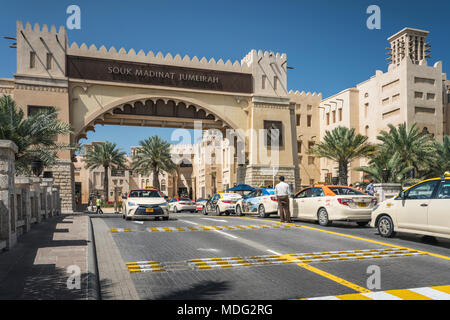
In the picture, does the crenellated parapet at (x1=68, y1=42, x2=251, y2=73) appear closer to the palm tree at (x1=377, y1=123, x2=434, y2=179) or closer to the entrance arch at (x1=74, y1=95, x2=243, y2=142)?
the entrance arch at (x1=74, y1=95, x2=243, y2=142)

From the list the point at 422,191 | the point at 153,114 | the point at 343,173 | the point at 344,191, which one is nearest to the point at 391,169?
the point at 343,173

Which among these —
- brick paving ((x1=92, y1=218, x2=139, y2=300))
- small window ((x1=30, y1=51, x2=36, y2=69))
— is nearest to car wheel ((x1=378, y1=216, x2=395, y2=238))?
brick paving ((x1=92, y1=218, x2=139, y2=300))

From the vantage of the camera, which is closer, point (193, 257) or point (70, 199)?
point (193, 257)

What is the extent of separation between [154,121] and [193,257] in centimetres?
2804

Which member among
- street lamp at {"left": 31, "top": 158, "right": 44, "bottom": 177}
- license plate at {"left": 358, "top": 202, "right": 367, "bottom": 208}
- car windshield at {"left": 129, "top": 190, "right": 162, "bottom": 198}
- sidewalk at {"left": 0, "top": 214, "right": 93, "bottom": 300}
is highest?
street lamp at {"left": 31, "top": 158, "right": 44, "bottom": 177}

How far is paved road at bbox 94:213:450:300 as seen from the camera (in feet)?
19.2

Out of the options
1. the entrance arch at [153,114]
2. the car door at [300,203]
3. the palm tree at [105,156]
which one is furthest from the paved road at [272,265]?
the palm tree at [105,156]

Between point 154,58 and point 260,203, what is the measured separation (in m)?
19.8

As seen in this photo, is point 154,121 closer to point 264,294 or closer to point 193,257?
point 193,257

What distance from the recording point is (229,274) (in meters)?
6.91

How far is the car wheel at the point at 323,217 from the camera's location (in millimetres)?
14406

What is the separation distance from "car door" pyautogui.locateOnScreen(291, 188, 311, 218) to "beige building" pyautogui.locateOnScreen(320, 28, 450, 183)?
30.5m

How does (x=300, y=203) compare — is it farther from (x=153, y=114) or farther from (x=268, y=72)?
(x=268, y=72)
